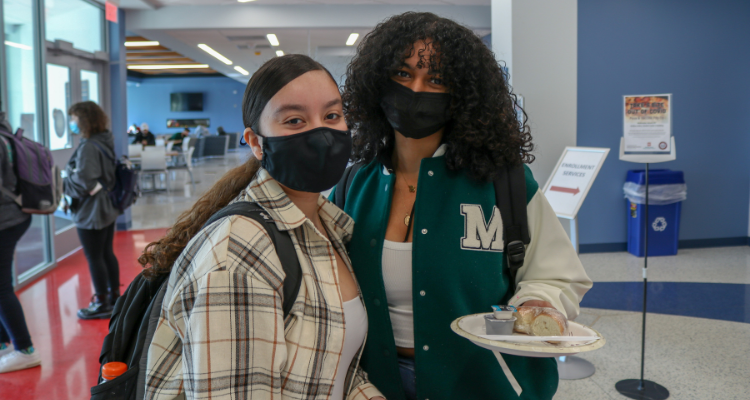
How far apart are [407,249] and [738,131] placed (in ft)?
20.7

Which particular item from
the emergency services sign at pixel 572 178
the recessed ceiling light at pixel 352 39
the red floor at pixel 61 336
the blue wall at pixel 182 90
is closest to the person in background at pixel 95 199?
the red floor at pixel 61 336

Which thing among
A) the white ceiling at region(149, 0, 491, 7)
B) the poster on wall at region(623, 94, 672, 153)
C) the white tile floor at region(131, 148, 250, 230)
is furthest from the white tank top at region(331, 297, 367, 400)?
the white ceiling at region(149, 0, 491, 7)

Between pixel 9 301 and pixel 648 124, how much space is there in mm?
4110

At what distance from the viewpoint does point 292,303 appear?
103 cm

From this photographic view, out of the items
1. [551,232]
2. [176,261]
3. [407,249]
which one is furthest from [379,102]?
[176,261]

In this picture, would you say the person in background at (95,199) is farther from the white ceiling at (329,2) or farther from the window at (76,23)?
the white ceiling at (329,2)

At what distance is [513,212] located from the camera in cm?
128

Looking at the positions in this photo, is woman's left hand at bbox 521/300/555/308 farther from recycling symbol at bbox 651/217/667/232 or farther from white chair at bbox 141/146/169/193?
white chair at bbox 141/146/169/193

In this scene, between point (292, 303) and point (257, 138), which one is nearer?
point (292, 303)

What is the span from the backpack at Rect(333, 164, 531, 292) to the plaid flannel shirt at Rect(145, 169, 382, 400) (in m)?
0.43

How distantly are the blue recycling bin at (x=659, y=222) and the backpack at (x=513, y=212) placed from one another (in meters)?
5.06

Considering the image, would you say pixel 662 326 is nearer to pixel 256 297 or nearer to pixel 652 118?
pixel 652 118

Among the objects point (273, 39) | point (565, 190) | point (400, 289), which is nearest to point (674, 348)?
point (565, 190)

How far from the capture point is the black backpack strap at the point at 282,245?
1.02 metres
